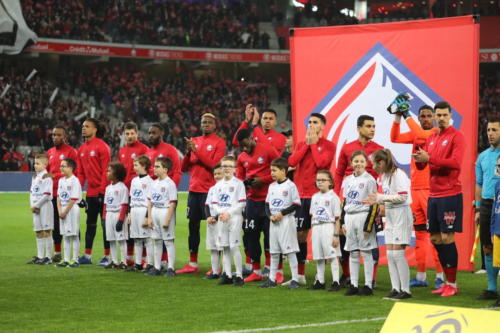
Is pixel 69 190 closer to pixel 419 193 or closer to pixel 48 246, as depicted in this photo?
A: pixel 48 246

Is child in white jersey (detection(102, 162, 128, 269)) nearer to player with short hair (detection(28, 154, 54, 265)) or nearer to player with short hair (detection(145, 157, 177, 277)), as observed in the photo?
player with short hair (detection(145, 157, 177, 277))

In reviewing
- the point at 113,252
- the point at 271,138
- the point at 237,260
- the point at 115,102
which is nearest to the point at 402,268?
the point at 237,260

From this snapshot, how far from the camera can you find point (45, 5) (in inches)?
1586

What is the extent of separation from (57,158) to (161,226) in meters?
2.96

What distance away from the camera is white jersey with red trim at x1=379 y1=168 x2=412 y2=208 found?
371 inches

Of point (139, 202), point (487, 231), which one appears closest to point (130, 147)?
point (139, 202)

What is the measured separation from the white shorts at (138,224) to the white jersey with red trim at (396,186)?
403 cm

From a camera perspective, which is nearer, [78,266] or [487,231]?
[487,231]

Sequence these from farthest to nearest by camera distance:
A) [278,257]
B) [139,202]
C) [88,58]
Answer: [88,58], [139,202], [278,257]

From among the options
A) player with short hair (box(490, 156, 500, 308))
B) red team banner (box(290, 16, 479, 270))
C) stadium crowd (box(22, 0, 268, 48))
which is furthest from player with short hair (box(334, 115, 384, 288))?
stadium crowd (box(22, 0, 268, 48))

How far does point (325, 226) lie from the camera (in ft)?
33.4

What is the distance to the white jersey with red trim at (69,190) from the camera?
12.9m

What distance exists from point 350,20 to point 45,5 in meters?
17.3

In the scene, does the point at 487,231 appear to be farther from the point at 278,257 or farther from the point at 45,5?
the point at 45,5
